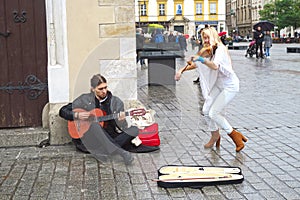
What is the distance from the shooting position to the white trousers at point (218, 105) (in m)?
6.50

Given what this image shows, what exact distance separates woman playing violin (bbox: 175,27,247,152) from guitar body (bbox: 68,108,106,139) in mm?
1160

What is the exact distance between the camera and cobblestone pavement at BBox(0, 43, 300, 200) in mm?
5008

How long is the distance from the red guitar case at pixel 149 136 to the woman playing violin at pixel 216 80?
0.73 metres

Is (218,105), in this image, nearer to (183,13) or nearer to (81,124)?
(81,124)

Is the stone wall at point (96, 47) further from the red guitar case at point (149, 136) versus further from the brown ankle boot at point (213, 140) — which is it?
the brown ankle boot at point (213, 140)

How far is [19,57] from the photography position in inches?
276

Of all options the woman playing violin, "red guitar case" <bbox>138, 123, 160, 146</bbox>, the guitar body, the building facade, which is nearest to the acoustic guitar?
the guitar body

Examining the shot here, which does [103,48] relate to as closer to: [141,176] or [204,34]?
[204,34]

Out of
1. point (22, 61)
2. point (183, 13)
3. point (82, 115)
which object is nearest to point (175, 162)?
point (82, 115)

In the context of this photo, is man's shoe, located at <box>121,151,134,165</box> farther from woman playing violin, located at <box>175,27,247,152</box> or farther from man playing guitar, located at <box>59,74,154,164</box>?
woman playing violin, located at <box>175,27,247,152</box>

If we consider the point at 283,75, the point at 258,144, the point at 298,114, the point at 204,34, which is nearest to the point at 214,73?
the point at 204,34

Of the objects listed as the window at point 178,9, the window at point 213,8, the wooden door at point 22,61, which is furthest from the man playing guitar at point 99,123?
the window at point 213,8

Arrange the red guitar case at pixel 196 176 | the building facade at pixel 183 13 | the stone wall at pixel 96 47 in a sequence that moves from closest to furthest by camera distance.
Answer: the red guitar case at pixel 196 176 → the stone wall at pixel 96 47 → the building facade at pixel 183 13

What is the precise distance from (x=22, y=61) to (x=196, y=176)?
10.3 feet
